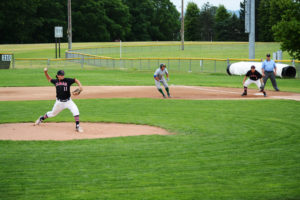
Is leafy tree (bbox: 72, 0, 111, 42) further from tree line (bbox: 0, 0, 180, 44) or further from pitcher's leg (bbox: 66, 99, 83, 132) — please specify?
pitcher's leg (bbox: 66, 99, 83, 132)

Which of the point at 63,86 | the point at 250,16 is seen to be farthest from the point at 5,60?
the point at 63,86

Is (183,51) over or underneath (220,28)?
underneath

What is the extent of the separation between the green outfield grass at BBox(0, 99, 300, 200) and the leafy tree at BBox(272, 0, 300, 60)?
1586 centimetres

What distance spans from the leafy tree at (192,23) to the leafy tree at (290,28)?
97.1 metres

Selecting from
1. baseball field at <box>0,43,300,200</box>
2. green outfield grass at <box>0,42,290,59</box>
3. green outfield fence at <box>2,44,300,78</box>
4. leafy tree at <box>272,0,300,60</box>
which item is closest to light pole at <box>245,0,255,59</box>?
leafy tree at <box>272,0,300,60</box>

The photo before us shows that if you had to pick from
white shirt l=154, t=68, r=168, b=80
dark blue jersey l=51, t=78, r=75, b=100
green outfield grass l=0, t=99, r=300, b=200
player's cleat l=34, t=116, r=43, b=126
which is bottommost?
green outfield grass l=0, t=99, r=300, b=200

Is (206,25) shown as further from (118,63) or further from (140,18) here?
(118,63)

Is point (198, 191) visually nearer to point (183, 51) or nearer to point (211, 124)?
point (211, 124)

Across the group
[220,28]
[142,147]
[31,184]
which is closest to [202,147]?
[142,147]

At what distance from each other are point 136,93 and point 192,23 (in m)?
108

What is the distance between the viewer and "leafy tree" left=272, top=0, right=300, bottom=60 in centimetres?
2882

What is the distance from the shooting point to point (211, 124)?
13.7m

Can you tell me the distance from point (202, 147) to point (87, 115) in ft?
21.7

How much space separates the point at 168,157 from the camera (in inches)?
373
